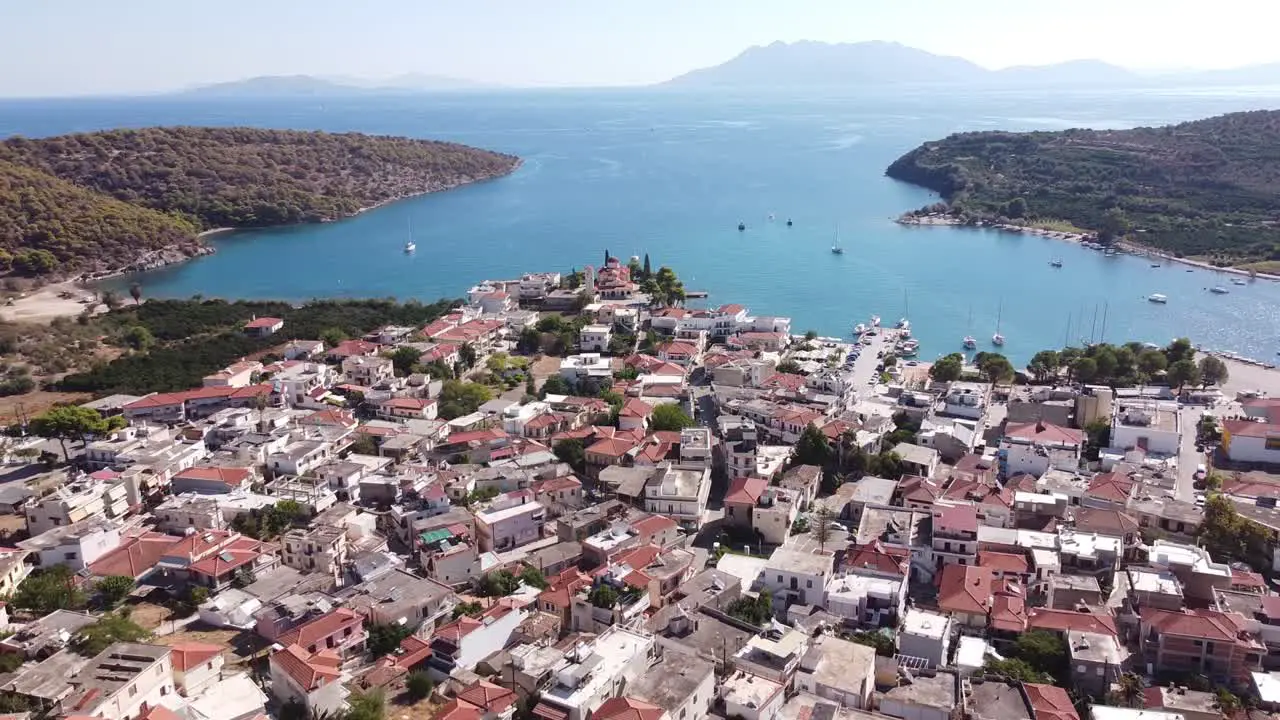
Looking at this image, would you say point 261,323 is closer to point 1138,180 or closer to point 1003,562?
point 1003,562

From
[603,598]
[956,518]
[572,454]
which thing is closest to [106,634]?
[603,598]

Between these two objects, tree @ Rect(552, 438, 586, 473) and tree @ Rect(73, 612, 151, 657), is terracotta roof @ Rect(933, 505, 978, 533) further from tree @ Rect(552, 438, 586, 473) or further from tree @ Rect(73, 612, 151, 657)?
tree @ Rect(73, 612, 151, 657)

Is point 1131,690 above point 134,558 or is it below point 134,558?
below

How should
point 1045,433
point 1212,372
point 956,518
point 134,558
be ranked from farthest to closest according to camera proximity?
point 1212,372 → point 1045,433 → point 956,518 → point 134,558

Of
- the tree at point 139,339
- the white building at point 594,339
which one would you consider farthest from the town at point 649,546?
the tree at point 139,339

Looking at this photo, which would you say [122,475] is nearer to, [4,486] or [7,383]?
[4,486]

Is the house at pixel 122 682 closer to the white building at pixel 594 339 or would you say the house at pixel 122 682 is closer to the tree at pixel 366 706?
the tree at pixel 366 706

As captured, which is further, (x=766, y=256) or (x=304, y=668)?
(x=766, y=256)

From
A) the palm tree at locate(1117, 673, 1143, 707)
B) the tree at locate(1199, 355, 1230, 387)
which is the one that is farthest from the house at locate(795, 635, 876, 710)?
the tree at locate(1199, 355, 1230, 387)
